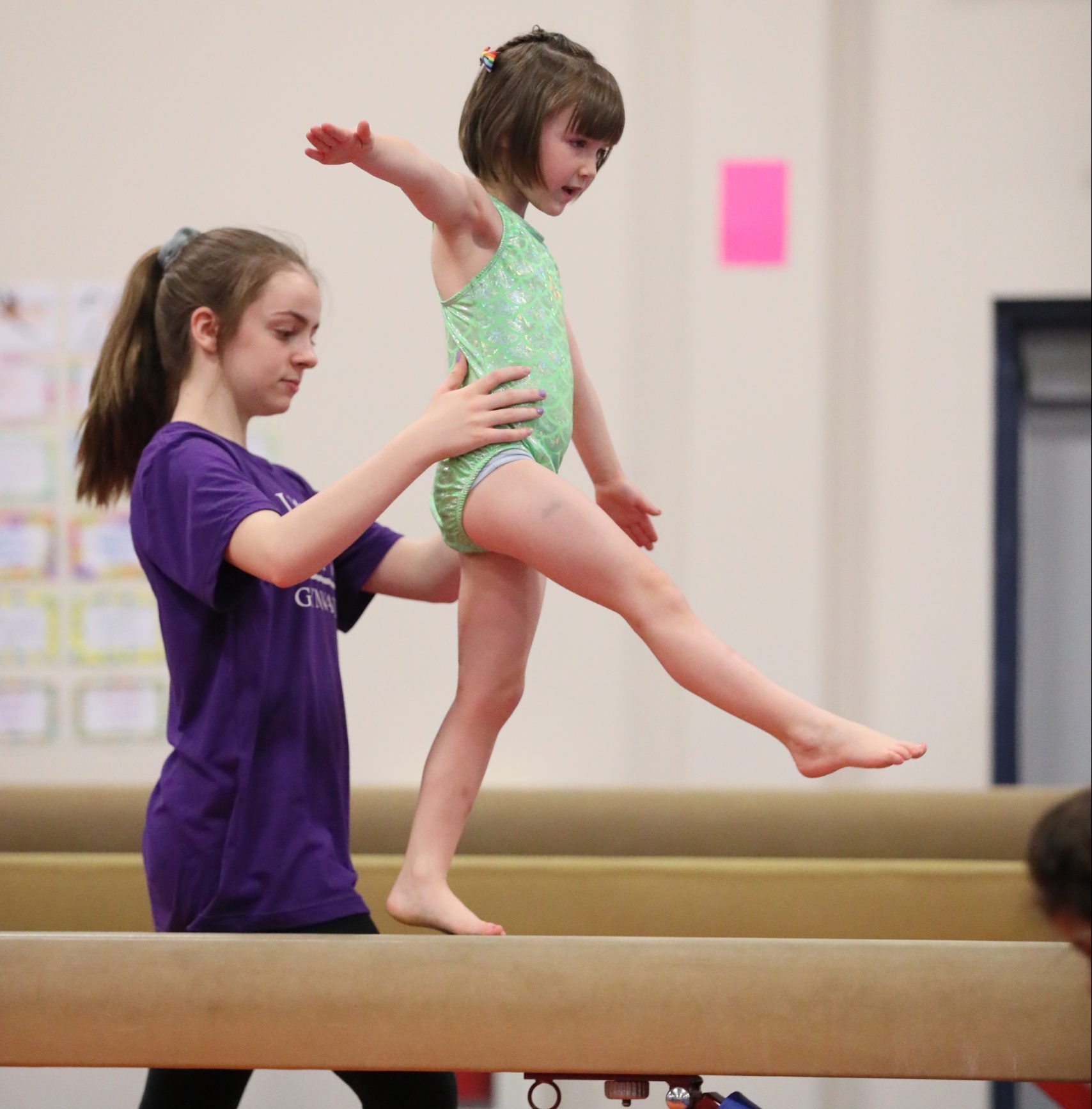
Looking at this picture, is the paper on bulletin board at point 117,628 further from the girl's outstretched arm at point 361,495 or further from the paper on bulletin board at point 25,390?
the girl's outstretched arm at point 361,495

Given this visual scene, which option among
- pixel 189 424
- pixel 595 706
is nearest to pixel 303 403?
pixel 595 706

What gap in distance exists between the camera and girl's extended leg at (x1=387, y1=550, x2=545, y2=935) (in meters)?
1.24

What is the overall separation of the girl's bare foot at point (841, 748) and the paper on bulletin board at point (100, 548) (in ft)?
7.25

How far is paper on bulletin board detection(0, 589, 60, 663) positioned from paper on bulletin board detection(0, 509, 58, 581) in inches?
2.2

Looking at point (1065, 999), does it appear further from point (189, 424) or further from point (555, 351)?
point (189, 424)

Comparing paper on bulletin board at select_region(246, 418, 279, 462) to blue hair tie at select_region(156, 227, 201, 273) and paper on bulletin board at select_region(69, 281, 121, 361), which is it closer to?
paper on bulletin board at select_region(69, 281, 121, 361)

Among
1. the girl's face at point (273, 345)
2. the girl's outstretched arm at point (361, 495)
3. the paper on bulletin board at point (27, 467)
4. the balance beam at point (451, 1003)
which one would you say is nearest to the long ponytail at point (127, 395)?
the girl's face at point (273, 345)

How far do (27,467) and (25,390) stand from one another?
190 millimetres

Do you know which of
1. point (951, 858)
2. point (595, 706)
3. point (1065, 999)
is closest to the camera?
point (1065, 999)

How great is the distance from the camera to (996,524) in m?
2.98

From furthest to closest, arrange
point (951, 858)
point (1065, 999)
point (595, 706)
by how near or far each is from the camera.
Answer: point (595, 706), point (951, 858), point (1065, 999)

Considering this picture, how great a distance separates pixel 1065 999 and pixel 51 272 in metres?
2.79

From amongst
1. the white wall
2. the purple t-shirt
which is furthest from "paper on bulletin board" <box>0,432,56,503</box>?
the purple t-shirt

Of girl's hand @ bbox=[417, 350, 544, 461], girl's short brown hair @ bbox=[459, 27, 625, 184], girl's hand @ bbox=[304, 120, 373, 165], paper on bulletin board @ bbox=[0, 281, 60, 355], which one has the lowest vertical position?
girl's hand @ bbox=[417, 350, 544, 461]
